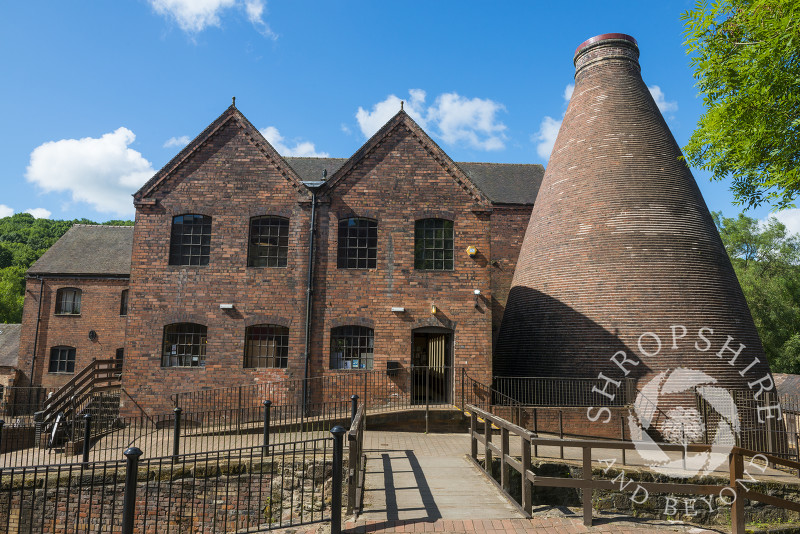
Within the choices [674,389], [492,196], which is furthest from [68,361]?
[674,389]

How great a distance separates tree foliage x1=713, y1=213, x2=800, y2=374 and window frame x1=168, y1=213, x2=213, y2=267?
2873 cm

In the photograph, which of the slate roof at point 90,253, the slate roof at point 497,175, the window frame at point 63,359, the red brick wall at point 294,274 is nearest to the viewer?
the red brick wall at point 294,274

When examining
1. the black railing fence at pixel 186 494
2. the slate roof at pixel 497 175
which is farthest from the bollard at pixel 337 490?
the slate roof at pixel 497 175

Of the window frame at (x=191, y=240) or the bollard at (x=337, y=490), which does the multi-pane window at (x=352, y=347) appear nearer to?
the window frame at (x=191, y=240)

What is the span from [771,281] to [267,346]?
99.2 ft

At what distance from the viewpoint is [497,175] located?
25594 millimetres

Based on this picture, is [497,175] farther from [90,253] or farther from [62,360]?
[62,360]

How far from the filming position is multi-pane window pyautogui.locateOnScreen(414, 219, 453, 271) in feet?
48.9

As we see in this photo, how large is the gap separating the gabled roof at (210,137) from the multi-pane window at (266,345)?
4100 mm

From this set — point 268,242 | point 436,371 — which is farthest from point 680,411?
point 268,242

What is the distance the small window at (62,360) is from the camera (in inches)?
893

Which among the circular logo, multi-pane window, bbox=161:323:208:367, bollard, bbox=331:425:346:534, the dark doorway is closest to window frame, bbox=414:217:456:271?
the dark doorway

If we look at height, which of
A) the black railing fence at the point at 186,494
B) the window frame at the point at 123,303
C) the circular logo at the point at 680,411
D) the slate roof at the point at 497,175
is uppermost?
the slate roof at the point at 497,175

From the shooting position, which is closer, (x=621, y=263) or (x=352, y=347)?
(x=352, y=347)
